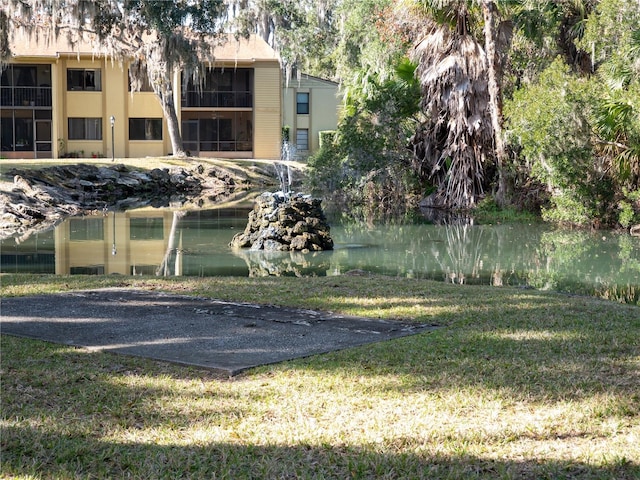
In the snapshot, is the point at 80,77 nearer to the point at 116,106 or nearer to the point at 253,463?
the point at 116,106

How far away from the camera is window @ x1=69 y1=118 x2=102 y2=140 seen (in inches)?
2066

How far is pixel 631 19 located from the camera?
72.8 feet

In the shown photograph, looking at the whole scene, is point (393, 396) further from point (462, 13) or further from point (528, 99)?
point (462, 13)

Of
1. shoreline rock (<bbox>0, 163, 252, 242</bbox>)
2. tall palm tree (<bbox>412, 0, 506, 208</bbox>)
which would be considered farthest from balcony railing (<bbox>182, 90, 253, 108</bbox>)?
tall palm tree (<bbox>412, 0, 506, 208</bbox>)

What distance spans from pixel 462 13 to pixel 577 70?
14.4ft

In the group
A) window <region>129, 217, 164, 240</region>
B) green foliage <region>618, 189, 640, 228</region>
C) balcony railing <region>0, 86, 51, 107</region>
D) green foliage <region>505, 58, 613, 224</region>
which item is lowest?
window <region>129, 217, 164, 240</region>

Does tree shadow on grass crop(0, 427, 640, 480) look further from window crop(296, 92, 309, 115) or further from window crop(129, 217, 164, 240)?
window crop(296, 92, 309, 115)

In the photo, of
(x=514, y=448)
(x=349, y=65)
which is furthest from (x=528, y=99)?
(x=349, y=65)

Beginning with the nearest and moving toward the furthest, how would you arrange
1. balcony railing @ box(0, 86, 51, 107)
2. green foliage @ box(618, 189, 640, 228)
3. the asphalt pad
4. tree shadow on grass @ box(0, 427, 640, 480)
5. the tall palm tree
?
tree shadow on grass @ box(0, 427, 640, 480) → the asphalt pad → green foliage @ box(618, 189, 640, 228) → the tall palm tree → balcony railing @ box(0, 86, 51, 107)

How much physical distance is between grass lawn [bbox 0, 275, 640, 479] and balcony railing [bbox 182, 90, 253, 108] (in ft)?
155

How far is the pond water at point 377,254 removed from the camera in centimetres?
1594

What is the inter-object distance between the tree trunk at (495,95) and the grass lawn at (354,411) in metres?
21.1

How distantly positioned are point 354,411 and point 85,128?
4944 centimetres

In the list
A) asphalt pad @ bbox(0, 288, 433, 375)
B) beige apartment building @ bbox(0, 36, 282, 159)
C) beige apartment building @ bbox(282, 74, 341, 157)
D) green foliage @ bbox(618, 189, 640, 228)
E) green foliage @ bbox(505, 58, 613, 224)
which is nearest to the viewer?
asphalt pad @ bbox(0, 288, 433, 375)
